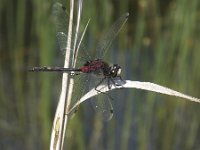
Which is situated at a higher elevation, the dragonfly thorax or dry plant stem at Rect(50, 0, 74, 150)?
the dragonfly thorax

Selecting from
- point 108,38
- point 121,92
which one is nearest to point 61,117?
point 108,38

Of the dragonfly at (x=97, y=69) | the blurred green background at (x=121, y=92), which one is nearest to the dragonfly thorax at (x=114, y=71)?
the dragonfly at (x=97, y=69)

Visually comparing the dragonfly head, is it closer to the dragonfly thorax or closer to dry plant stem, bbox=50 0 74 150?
the dragonfly thorax

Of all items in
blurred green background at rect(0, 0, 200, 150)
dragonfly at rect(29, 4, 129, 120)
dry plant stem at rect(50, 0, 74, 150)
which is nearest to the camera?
dry plant stem at rect(50, 0, 74, 150)

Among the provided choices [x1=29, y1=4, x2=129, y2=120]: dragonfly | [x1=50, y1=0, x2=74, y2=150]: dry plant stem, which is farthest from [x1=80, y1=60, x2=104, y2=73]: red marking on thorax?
[x1=50, y1=0, x2=74, y2=150]: dry plant stem

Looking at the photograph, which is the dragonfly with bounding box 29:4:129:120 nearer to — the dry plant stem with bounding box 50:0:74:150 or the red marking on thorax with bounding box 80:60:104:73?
the red marking on thorax with bounding box 80:60:104:73

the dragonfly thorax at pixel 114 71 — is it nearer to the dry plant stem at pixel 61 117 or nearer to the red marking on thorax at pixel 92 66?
the red marking on thorax at pixel 92 66

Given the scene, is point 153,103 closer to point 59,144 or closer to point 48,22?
point 48,22

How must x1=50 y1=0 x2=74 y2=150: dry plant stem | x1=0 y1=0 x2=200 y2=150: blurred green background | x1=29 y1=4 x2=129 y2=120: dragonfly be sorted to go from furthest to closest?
x1=0 y1=0 x2=200 y2=150: blurred green background, x1=29 y1=4 x2=129 y2=120: dragonfly, x1=50 y1=0 x2=74 y2=150: dry plant stem

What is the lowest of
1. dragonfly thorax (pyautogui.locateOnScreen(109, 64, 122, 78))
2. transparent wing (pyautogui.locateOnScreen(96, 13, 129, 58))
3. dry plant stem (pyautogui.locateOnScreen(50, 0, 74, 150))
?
dry plant stem (pyautogui.locateOnScreen(50, 0, 74, 150))

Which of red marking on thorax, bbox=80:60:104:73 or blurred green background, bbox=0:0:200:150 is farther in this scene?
blurred green background, bbox=0:0:200:150
